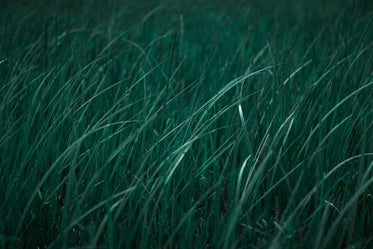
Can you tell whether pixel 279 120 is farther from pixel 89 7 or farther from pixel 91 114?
pixel 89 7

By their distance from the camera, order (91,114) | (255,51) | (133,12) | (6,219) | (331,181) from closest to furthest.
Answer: (6,219)
(331,181)
(91,114)
(255,51)
(133,12)

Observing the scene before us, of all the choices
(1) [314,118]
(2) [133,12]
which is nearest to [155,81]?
(2) [133,12]

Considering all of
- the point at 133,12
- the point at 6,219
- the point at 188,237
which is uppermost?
the point at 133,12

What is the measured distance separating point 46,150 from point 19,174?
0.16 meters

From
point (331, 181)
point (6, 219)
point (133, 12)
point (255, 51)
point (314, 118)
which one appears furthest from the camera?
point (133, 12)

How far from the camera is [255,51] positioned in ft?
7.81

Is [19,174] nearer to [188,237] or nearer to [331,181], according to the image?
[188,237]

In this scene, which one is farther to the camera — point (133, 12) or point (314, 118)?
point (133, 12)

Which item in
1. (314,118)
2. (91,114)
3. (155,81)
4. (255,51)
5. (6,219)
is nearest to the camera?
(6,219)

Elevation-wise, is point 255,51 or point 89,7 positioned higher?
point 89,7

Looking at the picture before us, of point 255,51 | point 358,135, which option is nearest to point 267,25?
point 255,51

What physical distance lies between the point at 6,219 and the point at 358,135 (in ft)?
4.06

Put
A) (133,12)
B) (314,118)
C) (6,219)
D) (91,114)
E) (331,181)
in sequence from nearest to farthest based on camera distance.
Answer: (6,219), (331,181), (314,118), (91,114), (133,12)

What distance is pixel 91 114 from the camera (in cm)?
146
